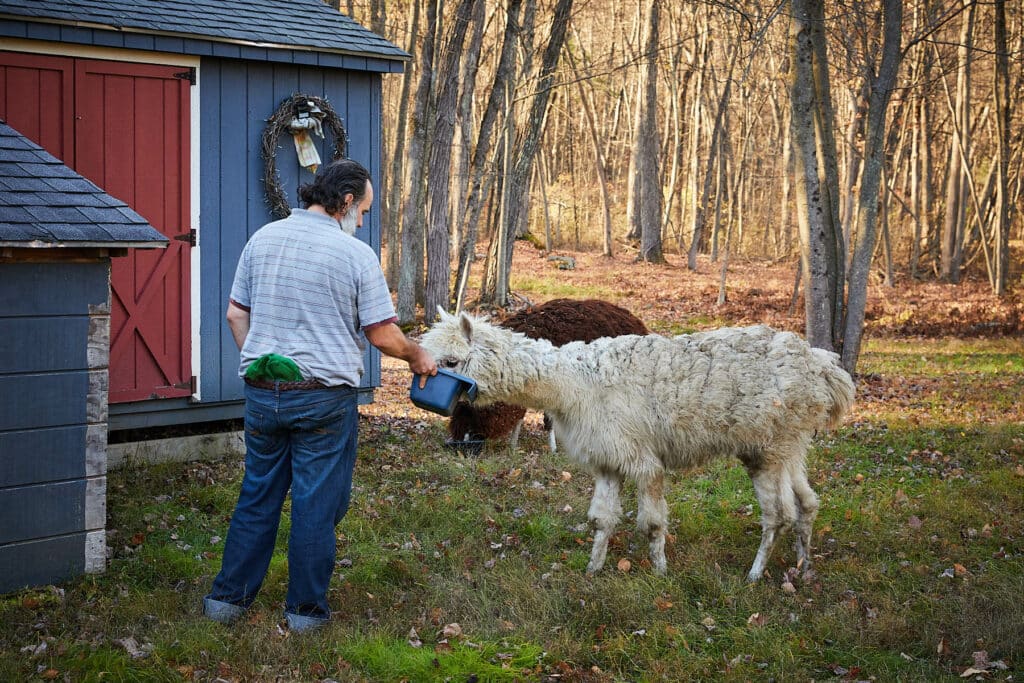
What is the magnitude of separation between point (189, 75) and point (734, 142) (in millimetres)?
40308

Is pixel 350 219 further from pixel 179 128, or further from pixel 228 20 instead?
pixel 228 20

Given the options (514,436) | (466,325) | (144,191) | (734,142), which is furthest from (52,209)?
(734,142)

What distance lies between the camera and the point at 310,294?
4977 mm

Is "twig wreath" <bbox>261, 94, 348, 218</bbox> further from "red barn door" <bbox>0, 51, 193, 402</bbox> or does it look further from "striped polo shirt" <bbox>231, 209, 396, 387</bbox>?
"striped polo shirt" <bbox>231, 209, 396, 387</bbox>

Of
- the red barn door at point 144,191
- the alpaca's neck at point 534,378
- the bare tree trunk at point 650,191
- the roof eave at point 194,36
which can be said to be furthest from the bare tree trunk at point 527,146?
the bare tree trunk at point 650,191

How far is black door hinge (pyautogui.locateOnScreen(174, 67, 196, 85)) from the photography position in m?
9.05

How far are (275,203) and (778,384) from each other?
5.60 metres

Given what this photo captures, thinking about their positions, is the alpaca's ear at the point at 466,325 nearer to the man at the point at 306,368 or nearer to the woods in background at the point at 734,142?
the man at the point at 306,368

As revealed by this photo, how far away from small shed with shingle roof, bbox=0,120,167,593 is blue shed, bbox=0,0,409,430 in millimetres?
2369

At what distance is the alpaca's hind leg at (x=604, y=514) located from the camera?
6375 mm

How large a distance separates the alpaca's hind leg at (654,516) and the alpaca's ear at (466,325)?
1517mm

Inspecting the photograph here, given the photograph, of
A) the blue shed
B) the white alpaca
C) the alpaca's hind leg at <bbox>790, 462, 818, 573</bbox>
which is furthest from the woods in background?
the alpaca's hind leg at <bbox>790, 462, 818, 573</bbox>

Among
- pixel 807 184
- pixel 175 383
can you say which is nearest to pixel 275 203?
pixel 175 383

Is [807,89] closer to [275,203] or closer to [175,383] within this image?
[275,203]
